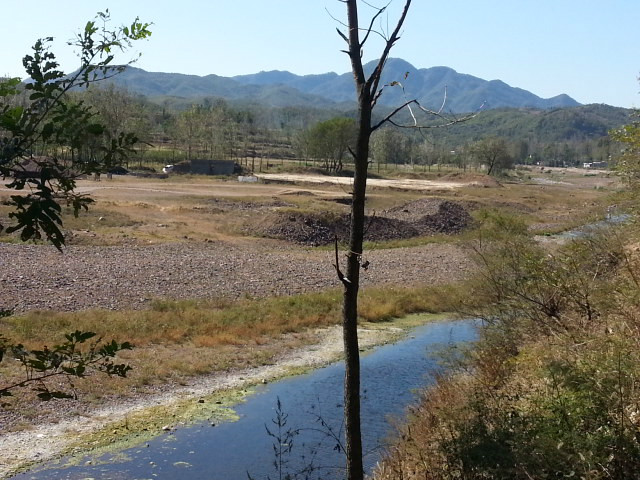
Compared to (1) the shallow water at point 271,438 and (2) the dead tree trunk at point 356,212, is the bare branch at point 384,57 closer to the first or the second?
(2) the dead tree trunk at point 356,212

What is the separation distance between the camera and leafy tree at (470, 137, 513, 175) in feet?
376

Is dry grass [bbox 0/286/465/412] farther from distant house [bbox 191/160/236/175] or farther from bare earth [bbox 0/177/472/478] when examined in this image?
distant house [bbox 191/160/236/175]

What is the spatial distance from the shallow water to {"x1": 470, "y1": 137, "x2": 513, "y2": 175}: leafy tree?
4056 inches

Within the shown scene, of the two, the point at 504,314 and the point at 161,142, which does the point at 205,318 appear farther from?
the point at 161,142

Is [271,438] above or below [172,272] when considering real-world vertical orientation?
below

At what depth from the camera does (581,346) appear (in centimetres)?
887

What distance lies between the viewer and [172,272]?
26.1 metres

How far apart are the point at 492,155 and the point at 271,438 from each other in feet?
357

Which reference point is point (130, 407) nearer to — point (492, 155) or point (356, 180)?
point (356, 180)

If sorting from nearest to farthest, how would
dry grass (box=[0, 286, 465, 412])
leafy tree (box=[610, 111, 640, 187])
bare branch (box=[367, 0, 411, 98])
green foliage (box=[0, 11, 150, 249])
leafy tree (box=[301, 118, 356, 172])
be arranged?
green foliage (box=[0, 11, 150, 249]) → bare branch (box=[367, 0, 411, 98]) → leafy tree (box=[610, 111, 640, 187]) → dry grass (box=[0, 286, 465, 412]) → leafy tree (box=[301, 118, 356, 172])

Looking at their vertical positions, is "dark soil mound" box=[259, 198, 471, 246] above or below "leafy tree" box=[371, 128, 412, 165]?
below

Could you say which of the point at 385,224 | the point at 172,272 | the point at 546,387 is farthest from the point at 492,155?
the point at 546,387

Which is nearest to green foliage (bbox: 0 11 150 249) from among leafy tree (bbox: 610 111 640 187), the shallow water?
the shallow water

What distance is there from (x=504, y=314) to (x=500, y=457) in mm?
7293
